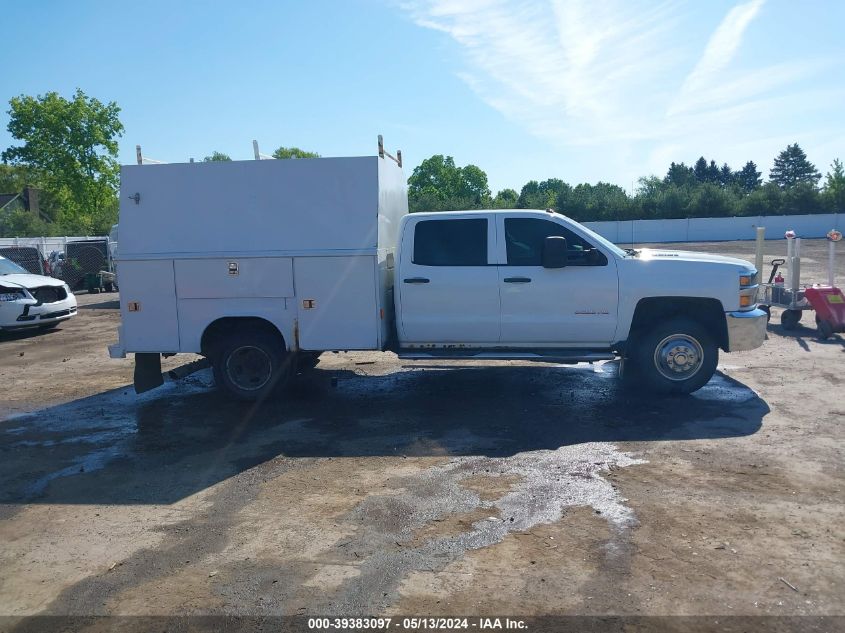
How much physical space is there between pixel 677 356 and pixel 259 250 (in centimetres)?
503

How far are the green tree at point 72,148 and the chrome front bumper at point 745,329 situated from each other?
43.8 metres

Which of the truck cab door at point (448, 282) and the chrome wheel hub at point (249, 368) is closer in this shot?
the truck cab door at point (448, 282)

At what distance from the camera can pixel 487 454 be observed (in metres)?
6.39

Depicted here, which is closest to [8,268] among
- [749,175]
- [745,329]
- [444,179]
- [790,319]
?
[745,329]

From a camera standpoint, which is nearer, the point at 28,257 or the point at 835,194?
the point at 28,257

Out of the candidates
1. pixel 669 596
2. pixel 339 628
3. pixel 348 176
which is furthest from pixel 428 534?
pixel 348 176

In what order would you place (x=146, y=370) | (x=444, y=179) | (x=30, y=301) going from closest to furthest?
(x=146, y=370) → (x=30, y=301) → (x=444, y=179)

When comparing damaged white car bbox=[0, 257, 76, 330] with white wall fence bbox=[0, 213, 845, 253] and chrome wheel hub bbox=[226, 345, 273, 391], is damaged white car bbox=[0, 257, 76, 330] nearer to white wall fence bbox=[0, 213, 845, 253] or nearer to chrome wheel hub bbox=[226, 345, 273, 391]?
chrome wheel hub bbox=[226, 345, 273, 391]

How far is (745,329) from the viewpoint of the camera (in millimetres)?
7879

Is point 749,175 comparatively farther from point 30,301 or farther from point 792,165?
point 30,301

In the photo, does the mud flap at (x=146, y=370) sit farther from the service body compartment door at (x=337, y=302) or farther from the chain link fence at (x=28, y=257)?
the chain link fence at (x=28, y=257)

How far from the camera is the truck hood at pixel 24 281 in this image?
15.5m

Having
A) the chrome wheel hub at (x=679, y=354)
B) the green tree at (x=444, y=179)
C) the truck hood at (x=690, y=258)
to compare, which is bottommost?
the chrome wheel hub at (x=679, y=354)

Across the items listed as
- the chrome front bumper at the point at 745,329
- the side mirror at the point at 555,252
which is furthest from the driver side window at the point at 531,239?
the chrome front bumper at the point at 745,329
